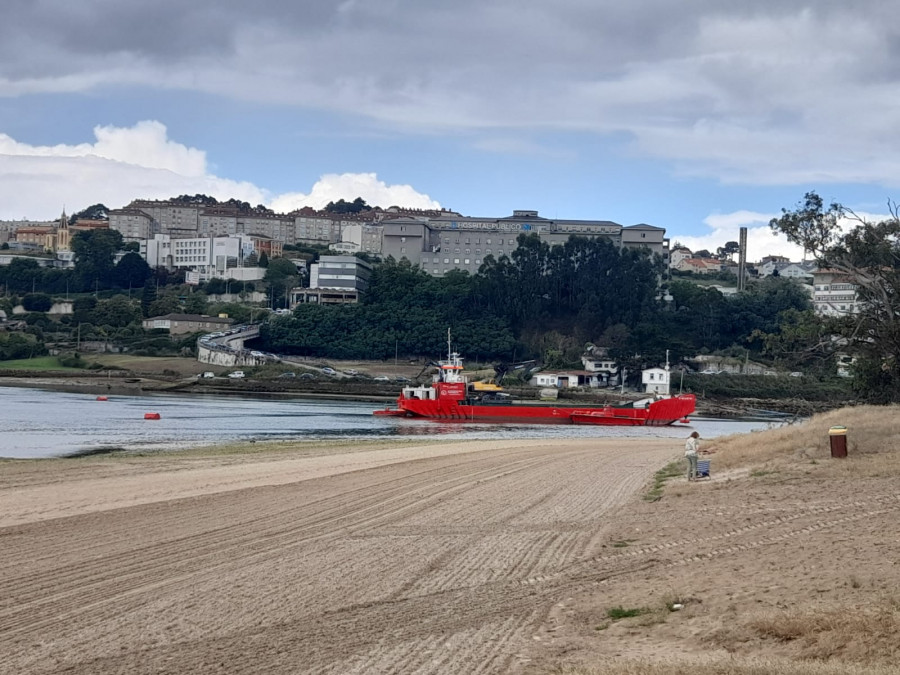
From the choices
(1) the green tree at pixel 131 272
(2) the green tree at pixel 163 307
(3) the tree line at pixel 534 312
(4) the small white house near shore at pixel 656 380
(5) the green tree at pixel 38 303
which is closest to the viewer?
(4) the small white house near shore at pixel 656 380

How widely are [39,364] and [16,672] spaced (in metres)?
107

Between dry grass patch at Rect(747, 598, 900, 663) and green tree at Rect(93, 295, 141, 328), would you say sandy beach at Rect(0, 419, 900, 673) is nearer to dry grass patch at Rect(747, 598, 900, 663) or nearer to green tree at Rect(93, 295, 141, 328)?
dry grass patch at Rect(747, 598, 900, 663)

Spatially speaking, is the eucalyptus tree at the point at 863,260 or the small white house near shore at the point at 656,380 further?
the small white house near shore at the point at 656,380

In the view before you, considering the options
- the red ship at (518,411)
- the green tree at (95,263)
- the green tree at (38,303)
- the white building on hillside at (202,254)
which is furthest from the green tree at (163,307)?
the red ship at (518,411)

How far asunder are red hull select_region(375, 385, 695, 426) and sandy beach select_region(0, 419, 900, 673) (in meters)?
43.0

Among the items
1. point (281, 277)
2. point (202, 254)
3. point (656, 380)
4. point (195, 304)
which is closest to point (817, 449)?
point (656, 380)

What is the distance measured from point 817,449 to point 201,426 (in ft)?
118

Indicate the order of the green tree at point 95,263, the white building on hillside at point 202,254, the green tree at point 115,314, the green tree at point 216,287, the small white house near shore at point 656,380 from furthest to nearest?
the white building on hillside at point 202,254, the green tree at point 95,263, the green tree at point 216,287, the green tree at point 115,314, the small white house near shore at point 656,380

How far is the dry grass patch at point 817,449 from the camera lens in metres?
19.4

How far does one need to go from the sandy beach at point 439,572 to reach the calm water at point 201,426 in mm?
18824

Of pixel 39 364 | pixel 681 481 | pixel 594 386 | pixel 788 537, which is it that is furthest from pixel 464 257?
pixel 788 537

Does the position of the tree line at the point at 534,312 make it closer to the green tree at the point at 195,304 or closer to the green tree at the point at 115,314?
the green tree at the point at 195,304

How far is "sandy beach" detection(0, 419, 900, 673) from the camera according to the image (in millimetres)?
8828

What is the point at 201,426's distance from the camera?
5131cm
